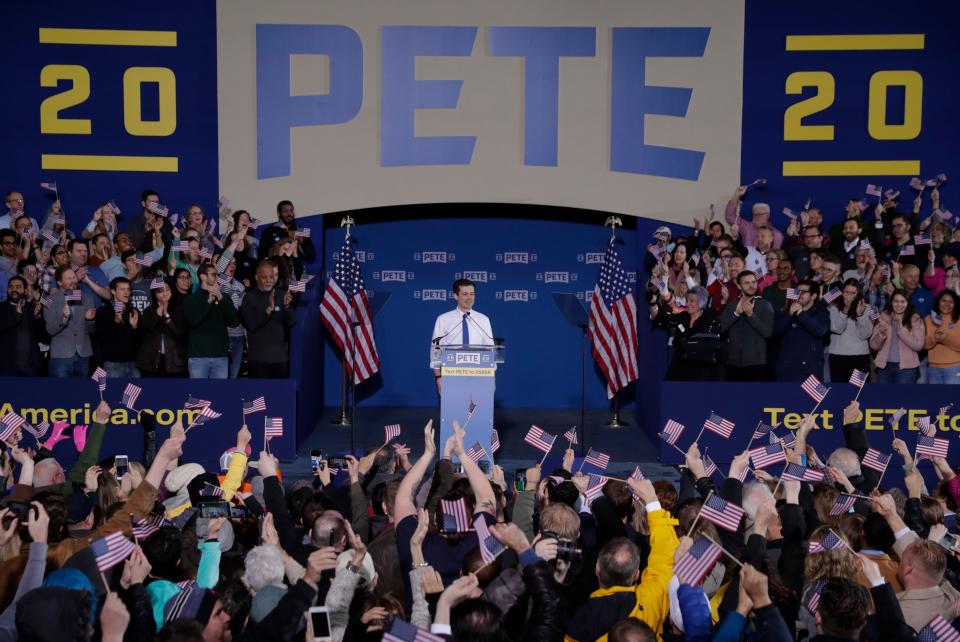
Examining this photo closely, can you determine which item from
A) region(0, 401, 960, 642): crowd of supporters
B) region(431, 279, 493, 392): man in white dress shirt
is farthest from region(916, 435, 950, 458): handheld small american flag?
region(431, 279, 493, 392): man in white dress shirt

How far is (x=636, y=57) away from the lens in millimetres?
15469

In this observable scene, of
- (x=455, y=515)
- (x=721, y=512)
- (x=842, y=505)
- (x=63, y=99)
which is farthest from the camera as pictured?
(x=63, y=99)

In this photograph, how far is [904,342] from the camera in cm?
1268

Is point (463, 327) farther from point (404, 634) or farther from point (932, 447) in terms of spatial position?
point (404, 634)

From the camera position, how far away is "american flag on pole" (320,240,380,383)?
14266 mm

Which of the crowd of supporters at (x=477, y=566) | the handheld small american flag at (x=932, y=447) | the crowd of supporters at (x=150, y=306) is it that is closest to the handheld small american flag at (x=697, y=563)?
the crowd of supporters at (x=477, y=566)

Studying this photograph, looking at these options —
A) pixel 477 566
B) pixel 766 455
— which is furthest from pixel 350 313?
pixel 477 566

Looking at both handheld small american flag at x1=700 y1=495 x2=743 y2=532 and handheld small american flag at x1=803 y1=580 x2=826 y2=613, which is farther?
handheld small american flag at x1=700 y1=495 x2=743 y2=532

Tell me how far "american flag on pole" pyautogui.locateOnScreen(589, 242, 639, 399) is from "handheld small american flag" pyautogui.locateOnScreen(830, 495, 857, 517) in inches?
287

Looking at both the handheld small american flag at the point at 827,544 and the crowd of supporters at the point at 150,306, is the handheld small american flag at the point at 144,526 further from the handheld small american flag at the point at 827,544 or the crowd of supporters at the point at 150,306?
the crowd of supporters at the point at 150,306

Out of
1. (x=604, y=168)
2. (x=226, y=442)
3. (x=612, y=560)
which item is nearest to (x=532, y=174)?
(x=604, y=168)

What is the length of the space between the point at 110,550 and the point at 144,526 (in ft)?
2.57

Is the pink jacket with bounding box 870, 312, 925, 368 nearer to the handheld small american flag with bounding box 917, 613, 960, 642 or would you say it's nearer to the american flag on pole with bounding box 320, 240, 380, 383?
the american flag on pole with bounding box 320, 240, 380, 383

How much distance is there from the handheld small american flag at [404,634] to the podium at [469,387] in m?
6.73
